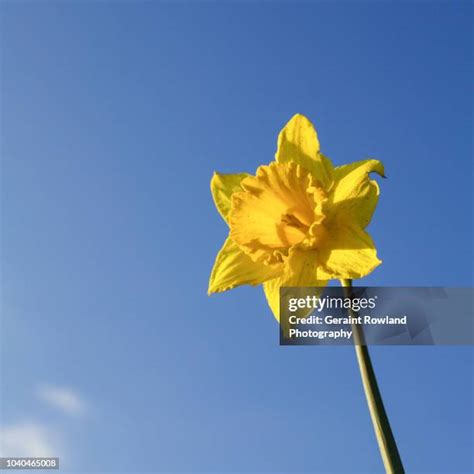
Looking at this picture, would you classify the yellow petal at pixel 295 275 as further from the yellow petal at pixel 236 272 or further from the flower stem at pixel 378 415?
the flower stem at pixel 378 415

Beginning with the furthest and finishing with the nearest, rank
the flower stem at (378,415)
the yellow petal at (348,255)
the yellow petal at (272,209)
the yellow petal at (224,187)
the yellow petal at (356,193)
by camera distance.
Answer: the yellow petal at (224,187) < the yellow petal at (272,209) < the yellow petal at (356,193) < the yellow petal at (348,255) < the flower stem at (378,415)

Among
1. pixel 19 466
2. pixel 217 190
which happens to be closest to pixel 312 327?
pixel 217 190

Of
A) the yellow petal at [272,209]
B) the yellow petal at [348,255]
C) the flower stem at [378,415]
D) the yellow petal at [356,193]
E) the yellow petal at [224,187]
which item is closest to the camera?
the flower stem at [378,415]

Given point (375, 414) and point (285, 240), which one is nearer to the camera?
point (375, 414)

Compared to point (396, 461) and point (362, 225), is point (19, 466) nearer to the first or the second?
point (362, 225)

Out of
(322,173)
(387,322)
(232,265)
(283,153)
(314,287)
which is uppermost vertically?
(283,153)

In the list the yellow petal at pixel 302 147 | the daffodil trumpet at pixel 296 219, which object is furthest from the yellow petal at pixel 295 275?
the yellow petal at pixel 302 147

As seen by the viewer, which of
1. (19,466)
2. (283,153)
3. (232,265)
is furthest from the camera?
(19,466)
